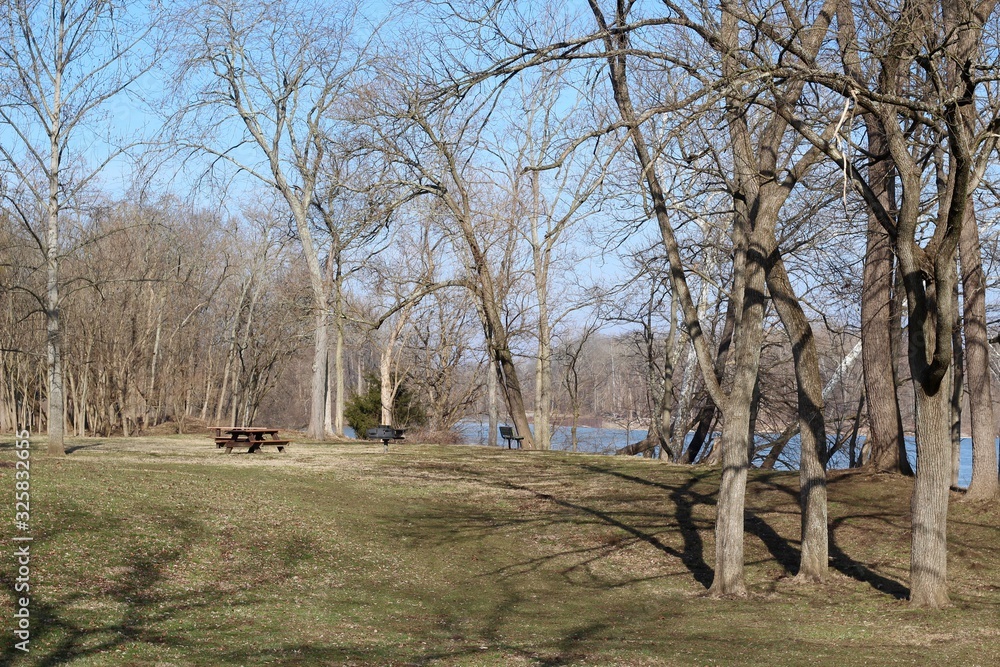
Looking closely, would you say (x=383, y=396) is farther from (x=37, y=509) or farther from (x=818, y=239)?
(x=37, y=509)

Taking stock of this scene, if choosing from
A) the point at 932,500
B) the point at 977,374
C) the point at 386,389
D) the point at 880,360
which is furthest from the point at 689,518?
the point at 386,389

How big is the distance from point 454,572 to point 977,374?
817 centimetres

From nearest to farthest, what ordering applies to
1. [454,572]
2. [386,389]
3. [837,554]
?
[454,572]
[837,554]
[386,389]

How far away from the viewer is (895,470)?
572 inches

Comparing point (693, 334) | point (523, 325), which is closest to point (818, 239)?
point (693, 334)

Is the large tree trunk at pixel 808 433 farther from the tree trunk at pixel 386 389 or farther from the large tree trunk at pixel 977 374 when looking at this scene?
the tree trunk at pixel 386 389

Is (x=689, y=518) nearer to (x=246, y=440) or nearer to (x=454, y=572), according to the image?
(x=454, y=572)

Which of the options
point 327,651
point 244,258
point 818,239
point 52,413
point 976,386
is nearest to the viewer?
point 327,651

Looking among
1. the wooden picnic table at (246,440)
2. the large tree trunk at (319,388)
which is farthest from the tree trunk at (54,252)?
the large tree trunk at (319,388)

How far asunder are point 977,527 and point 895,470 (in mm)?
2576

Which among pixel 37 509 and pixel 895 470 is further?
pixel 895 470

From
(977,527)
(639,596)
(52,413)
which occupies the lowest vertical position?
(639,596)

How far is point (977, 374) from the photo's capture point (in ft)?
42.1

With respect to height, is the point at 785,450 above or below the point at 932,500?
below
